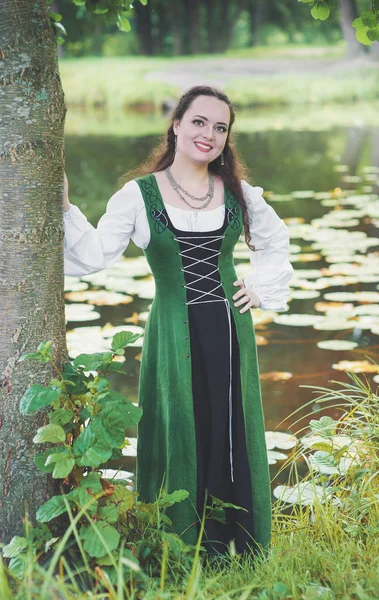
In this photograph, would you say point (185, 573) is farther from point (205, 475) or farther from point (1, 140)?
point (1, 140)

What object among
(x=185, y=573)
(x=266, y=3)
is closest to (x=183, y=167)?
(x=185, y=573)

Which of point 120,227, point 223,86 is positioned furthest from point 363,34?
point 223,86

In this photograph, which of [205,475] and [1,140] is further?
[205,475]

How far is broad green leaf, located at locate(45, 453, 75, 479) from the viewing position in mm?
1898

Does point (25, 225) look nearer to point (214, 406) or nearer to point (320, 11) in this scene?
point (214, 406)

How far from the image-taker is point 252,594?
6.56 feet

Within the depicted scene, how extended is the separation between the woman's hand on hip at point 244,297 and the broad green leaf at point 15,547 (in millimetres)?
962

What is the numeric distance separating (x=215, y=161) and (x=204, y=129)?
0.20 m

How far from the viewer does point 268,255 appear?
2723mm

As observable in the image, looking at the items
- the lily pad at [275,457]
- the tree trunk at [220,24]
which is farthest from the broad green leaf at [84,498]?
the tree trunk at [220,24]

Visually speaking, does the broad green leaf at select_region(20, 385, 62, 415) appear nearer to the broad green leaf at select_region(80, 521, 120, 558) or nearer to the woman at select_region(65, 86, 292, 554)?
the broad green leaf at select_region(80, 521, 120, 558)

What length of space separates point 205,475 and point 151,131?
45.3ft

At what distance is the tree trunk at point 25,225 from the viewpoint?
6.84 feet

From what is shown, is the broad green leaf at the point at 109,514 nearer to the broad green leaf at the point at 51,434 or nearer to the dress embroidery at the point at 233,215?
the broad green leaf at the point at 51,434
